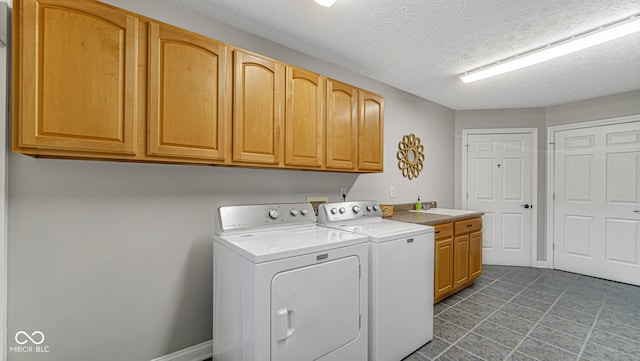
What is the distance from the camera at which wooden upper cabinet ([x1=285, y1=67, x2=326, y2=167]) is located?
2.02 m

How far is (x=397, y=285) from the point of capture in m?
1.93

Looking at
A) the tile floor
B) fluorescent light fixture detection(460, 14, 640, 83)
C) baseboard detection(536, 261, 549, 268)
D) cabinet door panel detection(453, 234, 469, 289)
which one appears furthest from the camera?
baseboard detection(536, 261, 549, 268)

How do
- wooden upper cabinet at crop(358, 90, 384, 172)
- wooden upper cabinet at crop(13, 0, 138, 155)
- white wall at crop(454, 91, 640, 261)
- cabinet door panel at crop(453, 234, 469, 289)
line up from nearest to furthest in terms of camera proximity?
wooden upper cabinet at crop(13, 0, 138, 155) → wooden upper cabinet at crop(358, 90, 384, 172) → cabinet door panel at crop(453, 234, 469, 289) → white wall at crop(454, 91, 640, 261)

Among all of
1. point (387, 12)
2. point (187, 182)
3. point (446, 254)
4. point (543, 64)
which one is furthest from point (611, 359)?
point (187, 182)

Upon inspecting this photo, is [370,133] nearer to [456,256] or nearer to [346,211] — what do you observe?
[346,211]

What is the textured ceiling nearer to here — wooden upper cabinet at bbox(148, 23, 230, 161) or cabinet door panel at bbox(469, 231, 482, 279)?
wooden upper cabinet at bbox(148, 23, 230, 161)

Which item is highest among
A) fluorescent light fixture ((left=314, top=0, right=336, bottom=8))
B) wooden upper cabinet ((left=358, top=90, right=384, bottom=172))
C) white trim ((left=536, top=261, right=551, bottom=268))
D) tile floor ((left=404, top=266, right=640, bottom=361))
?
fluorescent light fixture ((left=314, top=0, right=336, bottom=8))

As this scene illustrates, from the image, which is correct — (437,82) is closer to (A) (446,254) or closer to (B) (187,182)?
(A) (446,254)

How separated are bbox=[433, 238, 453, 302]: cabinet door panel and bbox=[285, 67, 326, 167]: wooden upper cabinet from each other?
159 centimetres

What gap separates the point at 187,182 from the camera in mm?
1919

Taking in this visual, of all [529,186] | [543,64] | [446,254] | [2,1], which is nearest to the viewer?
[2,1]

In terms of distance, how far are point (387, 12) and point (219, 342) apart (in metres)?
2.47

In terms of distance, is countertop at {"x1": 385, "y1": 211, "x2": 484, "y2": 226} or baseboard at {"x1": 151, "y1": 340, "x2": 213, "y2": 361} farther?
countertop at {"x1": 385, "y1": 211, "x2": 484, "y2": 226}

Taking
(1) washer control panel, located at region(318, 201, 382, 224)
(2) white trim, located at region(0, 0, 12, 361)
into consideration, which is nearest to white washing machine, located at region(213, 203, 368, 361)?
(1) washer control panel, located at region(318, 201, 382, 224)
